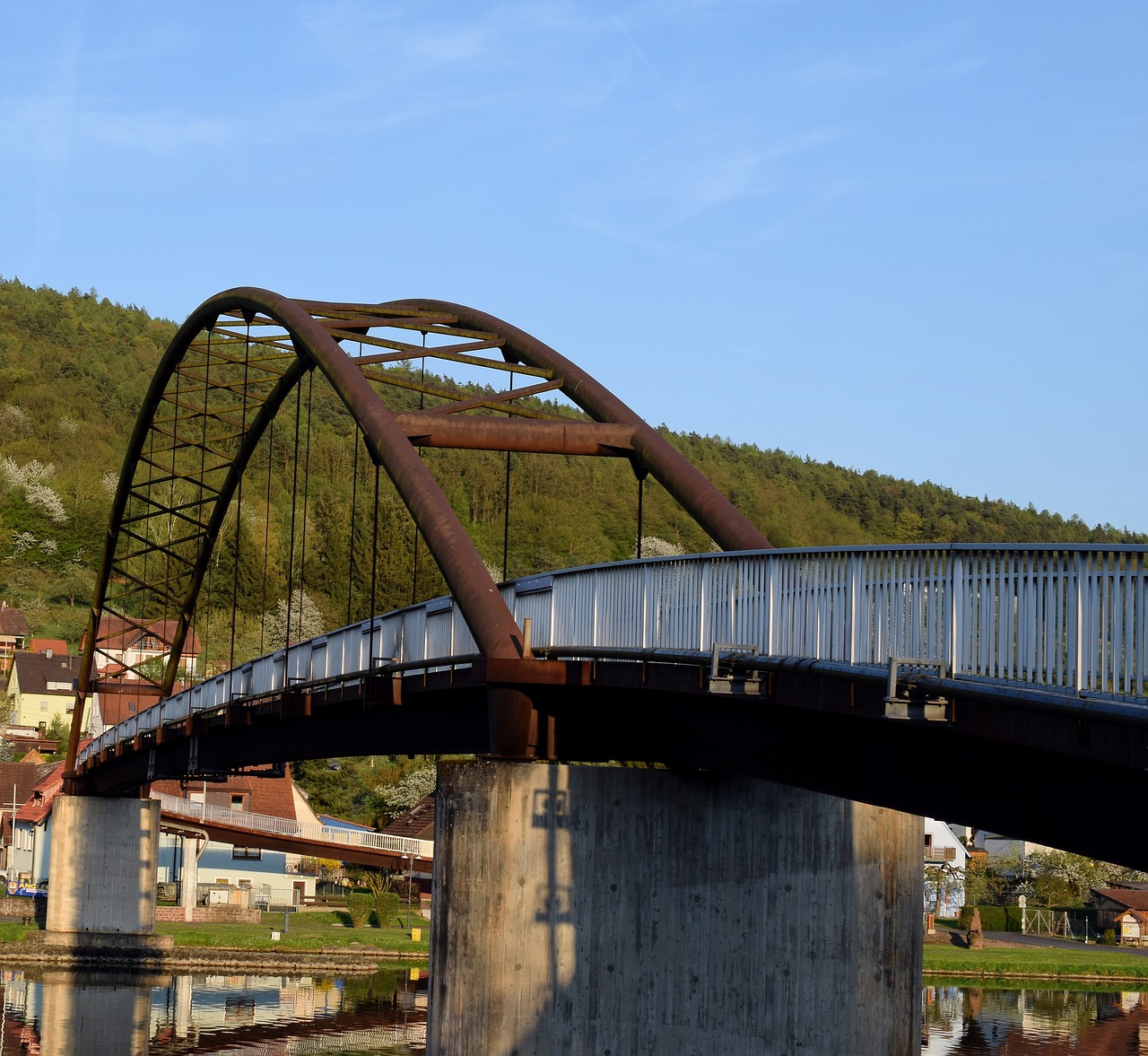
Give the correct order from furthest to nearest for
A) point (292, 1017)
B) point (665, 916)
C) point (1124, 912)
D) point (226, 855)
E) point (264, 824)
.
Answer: point (1124, 912) → point (226, 855) → point (264, 824) → point (292, 1017) → point (665, 916)

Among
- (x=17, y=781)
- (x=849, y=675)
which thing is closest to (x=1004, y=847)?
(x=17, y=781)

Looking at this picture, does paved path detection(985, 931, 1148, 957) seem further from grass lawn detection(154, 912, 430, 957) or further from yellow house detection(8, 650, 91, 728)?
yellow house detection(8, 650, 91, 728)

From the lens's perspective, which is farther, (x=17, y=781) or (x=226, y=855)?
(x=17, y=781)

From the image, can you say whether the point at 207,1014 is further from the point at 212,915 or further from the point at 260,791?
the point at 260,791

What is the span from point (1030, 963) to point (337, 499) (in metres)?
79.7

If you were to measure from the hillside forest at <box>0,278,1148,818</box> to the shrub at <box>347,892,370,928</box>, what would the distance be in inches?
1548

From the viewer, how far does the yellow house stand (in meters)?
136

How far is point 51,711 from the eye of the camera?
5413 inches

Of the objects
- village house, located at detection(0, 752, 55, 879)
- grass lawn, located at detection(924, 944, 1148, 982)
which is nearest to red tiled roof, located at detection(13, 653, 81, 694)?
village house, located at detection(0, 752, 55, 879)

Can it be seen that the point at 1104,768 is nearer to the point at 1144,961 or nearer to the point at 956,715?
the point at 956,715

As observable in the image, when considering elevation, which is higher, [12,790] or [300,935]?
[12,790]

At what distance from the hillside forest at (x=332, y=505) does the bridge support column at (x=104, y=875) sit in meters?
46.0

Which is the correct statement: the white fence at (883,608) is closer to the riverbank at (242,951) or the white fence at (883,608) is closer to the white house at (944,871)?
the riverbank at (242,951)

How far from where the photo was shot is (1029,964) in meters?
66.2
